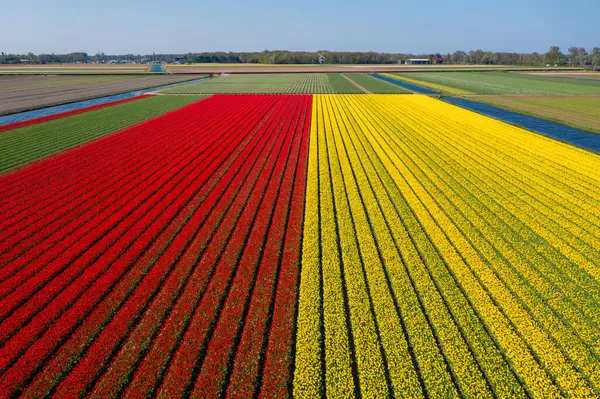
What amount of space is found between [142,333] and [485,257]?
1054cm

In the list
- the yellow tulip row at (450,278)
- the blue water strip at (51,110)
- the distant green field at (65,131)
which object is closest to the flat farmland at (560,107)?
the yellow tulip row at (450,278)

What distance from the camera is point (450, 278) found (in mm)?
10047

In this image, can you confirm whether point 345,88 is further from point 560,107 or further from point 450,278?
point 450,278

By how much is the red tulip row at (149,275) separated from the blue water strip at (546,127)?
21.0 m

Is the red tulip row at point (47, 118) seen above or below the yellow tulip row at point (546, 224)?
above

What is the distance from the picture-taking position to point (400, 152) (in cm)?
2241

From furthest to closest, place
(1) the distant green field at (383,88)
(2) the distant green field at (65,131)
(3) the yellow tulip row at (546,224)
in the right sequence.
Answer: (1) the distant green field at (383,88), (2) the distant green field at (65,131), (3) the yellow tulip row at (546,224)

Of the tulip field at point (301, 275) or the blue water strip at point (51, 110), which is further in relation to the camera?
the blue water strip at point (51, 110)

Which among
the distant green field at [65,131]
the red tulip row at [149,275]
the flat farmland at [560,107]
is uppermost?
the flat farmland at [560,107]

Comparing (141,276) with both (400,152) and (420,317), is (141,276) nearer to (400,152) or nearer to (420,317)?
(420,317)

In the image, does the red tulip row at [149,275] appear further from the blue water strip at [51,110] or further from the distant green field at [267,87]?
the distant green field at [267,87]

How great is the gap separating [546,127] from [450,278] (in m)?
27.6

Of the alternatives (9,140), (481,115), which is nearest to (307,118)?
(481,115)

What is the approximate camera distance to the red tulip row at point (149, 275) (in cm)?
725
